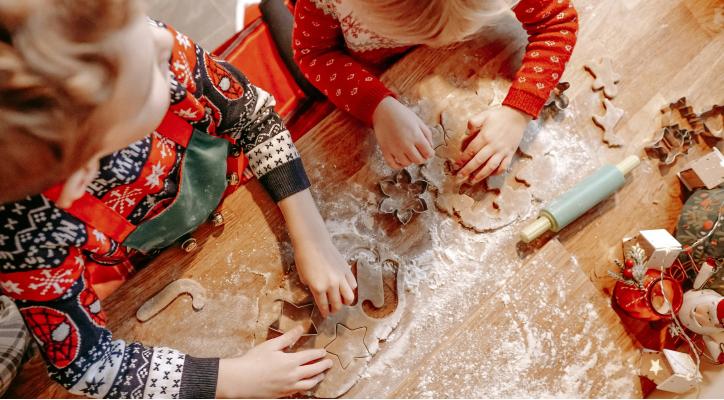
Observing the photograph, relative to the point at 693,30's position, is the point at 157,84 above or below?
above

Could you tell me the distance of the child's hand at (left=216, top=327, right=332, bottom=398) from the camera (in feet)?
2.29

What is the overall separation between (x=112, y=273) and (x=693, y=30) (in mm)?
1119

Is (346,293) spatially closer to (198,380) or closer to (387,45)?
(198,380)

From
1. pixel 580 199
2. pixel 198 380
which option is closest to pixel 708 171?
pixel 580 199

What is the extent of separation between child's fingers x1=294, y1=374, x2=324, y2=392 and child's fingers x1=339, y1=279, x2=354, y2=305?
0.12 m

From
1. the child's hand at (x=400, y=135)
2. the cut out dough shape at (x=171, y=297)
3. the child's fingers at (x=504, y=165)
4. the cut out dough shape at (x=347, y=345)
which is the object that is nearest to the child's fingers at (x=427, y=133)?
the child's hand at (x=400, y=135)

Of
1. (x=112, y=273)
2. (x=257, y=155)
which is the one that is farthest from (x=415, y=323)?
(x=112, y=273)

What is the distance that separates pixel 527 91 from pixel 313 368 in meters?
0.57

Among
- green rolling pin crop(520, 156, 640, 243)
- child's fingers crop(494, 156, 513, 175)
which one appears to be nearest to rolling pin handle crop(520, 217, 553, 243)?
green rolling pin crop(520, 156, 640, 243)

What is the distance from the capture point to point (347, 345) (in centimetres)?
73

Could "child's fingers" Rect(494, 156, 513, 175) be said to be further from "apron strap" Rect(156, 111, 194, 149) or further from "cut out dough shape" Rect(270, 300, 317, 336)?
"apron strap" Rect(156, 111, 194, 149)

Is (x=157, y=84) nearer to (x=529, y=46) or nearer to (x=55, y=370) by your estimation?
(x=55, y=370)

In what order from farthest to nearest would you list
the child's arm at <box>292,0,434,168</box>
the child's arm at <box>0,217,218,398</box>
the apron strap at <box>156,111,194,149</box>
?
1. the child's arm at <box>292,0,434,168</box>
2. the apron strap at <box>156,111,194,149</box>
3. the child's arm at <box>0,217,218,398</box>

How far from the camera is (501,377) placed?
727 mm
